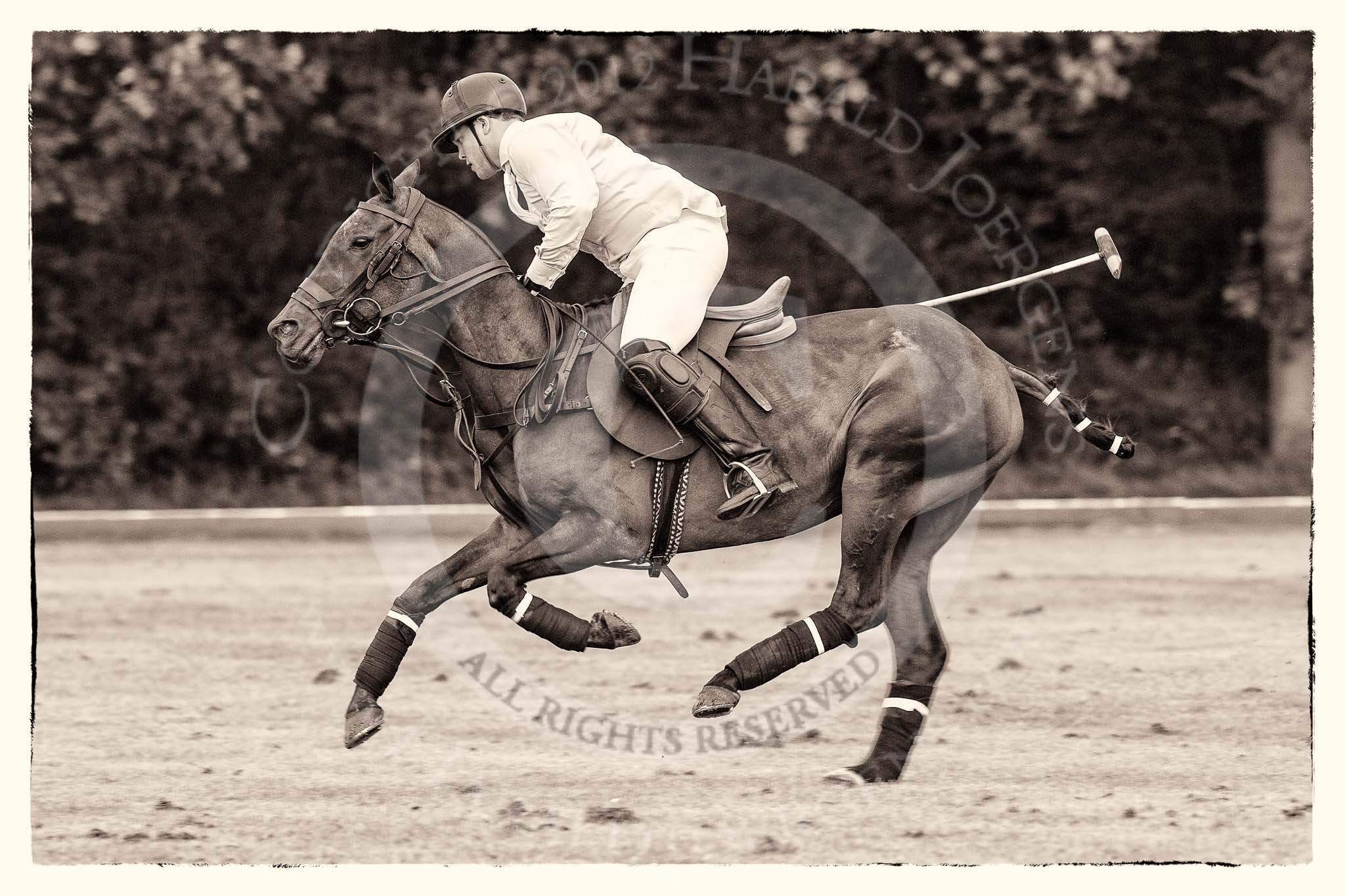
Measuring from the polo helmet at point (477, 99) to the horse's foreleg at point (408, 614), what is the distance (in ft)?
5.54

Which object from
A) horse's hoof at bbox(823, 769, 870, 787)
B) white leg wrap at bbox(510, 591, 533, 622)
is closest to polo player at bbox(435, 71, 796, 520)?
white leg wrap at bbox(510, 591, 533, 622)

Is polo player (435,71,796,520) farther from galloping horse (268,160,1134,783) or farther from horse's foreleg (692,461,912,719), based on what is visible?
horse's foreleg (692,461,912,719)

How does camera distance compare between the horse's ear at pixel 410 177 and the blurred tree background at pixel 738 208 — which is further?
the blurred tree background at pixel 738 208

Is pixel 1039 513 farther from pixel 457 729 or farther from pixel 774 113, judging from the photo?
pixel 457 729

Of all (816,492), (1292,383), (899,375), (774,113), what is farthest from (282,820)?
(1292,383)

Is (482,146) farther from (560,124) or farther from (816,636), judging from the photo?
(816,636)

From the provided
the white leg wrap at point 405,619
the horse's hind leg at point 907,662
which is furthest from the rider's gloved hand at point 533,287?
the horse's hind leg at point 907,662

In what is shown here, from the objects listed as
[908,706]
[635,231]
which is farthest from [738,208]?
[908,706]

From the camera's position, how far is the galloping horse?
6277 mm

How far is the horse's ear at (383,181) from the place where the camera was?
20.6 feet

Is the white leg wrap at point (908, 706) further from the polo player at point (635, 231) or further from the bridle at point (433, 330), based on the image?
the bridle at point (433, 330)

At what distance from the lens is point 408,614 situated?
20.6 ft

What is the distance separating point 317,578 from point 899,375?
7756mm

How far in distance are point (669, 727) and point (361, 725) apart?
2.14 meters
